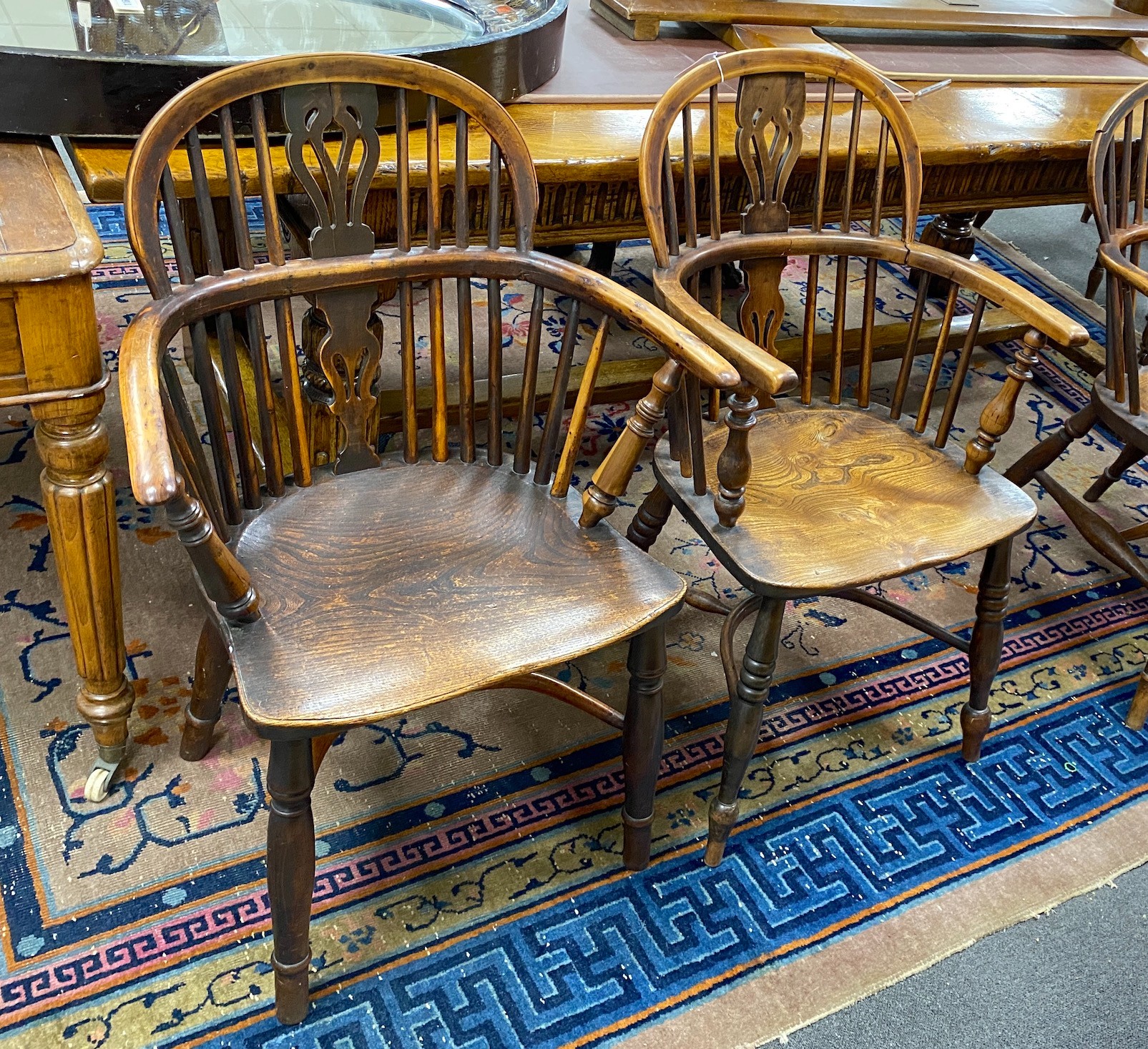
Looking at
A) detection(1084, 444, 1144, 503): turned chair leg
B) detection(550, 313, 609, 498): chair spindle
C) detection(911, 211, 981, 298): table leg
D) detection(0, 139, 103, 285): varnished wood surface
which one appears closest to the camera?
detection(0, 139, 103, 285): varnished wood surface

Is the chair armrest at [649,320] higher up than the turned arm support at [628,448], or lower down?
higher up

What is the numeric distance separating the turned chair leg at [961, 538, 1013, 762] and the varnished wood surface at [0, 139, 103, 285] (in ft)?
4.52

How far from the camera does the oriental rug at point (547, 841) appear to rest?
56.4 inches

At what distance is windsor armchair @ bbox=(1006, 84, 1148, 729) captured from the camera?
190cm

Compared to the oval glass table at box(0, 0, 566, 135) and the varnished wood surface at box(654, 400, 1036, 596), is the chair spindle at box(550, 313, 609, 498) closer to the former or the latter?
the varnished wood surface at box(654, 400, 1036, 596)

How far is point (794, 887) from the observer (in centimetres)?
166

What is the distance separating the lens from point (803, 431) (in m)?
1.81

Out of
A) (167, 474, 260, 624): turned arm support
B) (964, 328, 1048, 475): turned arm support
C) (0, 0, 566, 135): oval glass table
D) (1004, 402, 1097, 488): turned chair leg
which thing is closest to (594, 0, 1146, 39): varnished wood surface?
(0, 0, 566, 135): oval glass table

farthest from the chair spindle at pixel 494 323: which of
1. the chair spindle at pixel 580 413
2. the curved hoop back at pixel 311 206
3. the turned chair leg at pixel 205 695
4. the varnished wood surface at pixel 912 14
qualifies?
the varnished wood surface at pixel 912 14

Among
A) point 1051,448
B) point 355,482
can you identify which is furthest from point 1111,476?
point 355,482

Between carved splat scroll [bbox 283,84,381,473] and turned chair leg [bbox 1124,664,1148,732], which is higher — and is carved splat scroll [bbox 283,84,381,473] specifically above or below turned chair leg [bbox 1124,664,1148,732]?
above

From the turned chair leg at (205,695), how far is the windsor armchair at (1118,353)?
5.25 ft

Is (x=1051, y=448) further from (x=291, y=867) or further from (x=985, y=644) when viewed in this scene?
(x=291, y=867)

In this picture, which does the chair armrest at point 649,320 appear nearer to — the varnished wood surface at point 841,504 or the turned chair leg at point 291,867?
the varnished wood surface at point 841,504
